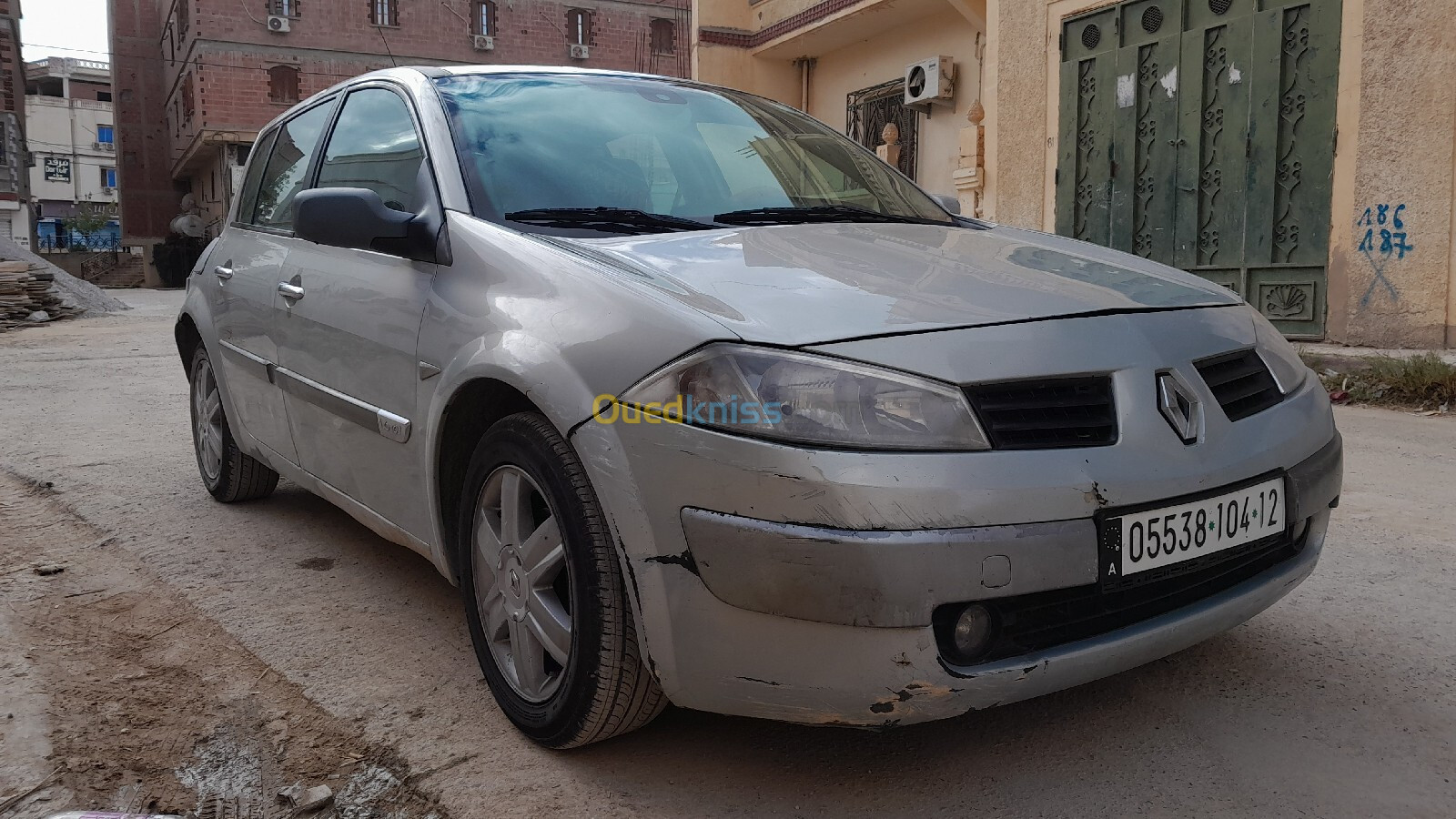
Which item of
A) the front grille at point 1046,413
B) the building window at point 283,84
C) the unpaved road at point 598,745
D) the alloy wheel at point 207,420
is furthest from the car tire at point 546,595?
the building window at point 283,84

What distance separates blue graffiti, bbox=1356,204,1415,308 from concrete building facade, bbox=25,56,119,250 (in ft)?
214

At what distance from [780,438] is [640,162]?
49.9 inches

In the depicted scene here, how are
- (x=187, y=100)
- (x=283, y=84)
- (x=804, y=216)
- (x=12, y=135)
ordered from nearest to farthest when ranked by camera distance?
(x=804, y=216) → (x=283, y=84) → (x=12, y=135) → (x=187, y=100)

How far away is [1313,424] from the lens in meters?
2.15

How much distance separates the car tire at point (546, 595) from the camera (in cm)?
193

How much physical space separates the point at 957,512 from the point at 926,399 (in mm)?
190

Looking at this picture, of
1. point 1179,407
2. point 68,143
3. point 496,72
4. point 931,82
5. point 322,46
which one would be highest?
point 68,143

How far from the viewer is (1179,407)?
1.90 metres

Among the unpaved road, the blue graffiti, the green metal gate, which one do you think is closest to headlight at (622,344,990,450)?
the unpaved road

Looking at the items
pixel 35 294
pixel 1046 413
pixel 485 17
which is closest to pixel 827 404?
pixel 1046 413

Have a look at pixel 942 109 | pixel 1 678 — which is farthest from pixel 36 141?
pixel 1 678

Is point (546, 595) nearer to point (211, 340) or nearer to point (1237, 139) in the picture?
point (211, 340)

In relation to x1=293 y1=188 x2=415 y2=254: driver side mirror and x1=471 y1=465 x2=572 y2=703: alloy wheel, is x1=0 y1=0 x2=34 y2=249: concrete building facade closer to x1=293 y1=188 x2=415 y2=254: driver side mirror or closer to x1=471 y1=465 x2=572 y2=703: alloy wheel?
x1=293 y1=188 x2=415 y2=254: driver side mirror

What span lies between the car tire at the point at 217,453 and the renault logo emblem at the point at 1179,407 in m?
3.19
